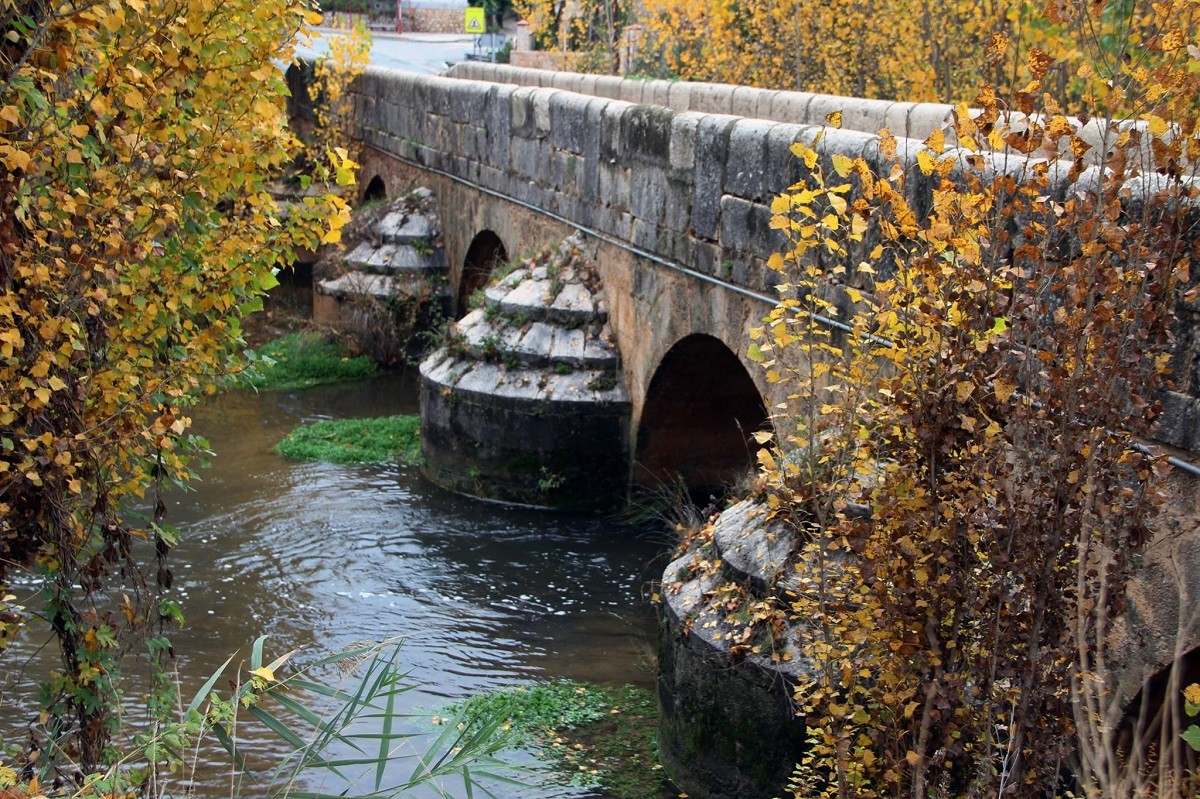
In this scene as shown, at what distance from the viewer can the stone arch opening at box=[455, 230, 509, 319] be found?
12383 mm

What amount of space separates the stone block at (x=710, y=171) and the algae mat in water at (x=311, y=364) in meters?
6.61

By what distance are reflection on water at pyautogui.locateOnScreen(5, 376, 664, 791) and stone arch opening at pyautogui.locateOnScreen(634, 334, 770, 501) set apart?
56 centimetres

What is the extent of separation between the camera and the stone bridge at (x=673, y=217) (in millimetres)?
4781

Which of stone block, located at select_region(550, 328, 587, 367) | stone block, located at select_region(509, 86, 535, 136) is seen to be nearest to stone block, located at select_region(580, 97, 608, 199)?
stone block, located at select_region(550, 328, 587, 367)

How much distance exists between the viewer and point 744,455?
31.3ft

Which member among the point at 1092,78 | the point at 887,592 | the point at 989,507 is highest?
the point at 1092,78

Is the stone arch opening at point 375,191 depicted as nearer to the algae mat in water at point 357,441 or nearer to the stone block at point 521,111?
the algae mat in water at point 357,441

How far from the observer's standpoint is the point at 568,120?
9672 mm

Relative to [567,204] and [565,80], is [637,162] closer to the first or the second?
[567,204]

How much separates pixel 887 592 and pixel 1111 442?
77 cm

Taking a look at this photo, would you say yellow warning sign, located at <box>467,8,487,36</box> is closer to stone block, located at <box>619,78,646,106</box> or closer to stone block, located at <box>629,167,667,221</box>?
stone block, located at <box>619,78,646,106</box>

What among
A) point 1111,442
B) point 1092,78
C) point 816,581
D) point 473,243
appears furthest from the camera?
point 473,243

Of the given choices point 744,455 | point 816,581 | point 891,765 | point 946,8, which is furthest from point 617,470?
point 891,765

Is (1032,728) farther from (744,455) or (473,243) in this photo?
(473,243)
